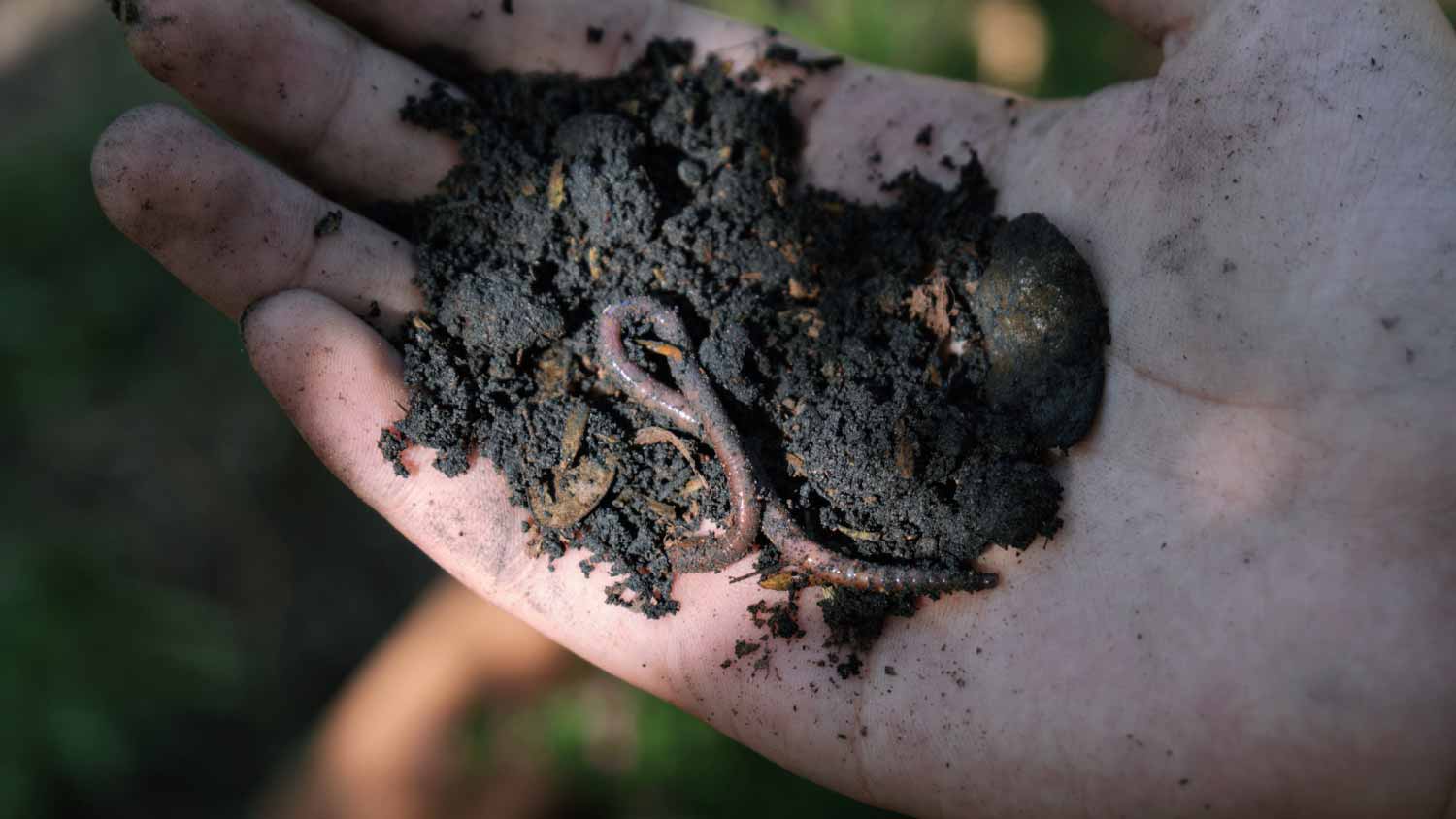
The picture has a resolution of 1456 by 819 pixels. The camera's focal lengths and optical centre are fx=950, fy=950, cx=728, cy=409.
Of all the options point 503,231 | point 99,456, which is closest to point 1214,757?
point 503,231

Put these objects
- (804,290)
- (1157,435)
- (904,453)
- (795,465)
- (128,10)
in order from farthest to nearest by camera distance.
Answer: (804,290), (128,10), (795,465), (904,453), (1157,435)

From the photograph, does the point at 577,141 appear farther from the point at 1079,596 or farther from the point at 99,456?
the point at 99,456

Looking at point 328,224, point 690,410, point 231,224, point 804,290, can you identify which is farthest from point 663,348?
point 231,224

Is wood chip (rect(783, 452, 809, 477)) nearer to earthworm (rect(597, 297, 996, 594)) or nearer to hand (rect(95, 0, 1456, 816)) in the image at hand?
earthworm (rect(597, 297, 996, 594))

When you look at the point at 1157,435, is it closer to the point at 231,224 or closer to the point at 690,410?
the point at 690,410

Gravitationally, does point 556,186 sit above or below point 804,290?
below

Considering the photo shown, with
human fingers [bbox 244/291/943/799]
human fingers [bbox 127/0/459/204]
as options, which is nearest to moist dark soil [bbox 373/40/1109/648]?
human fingers [bbox 244/291/943/799]
